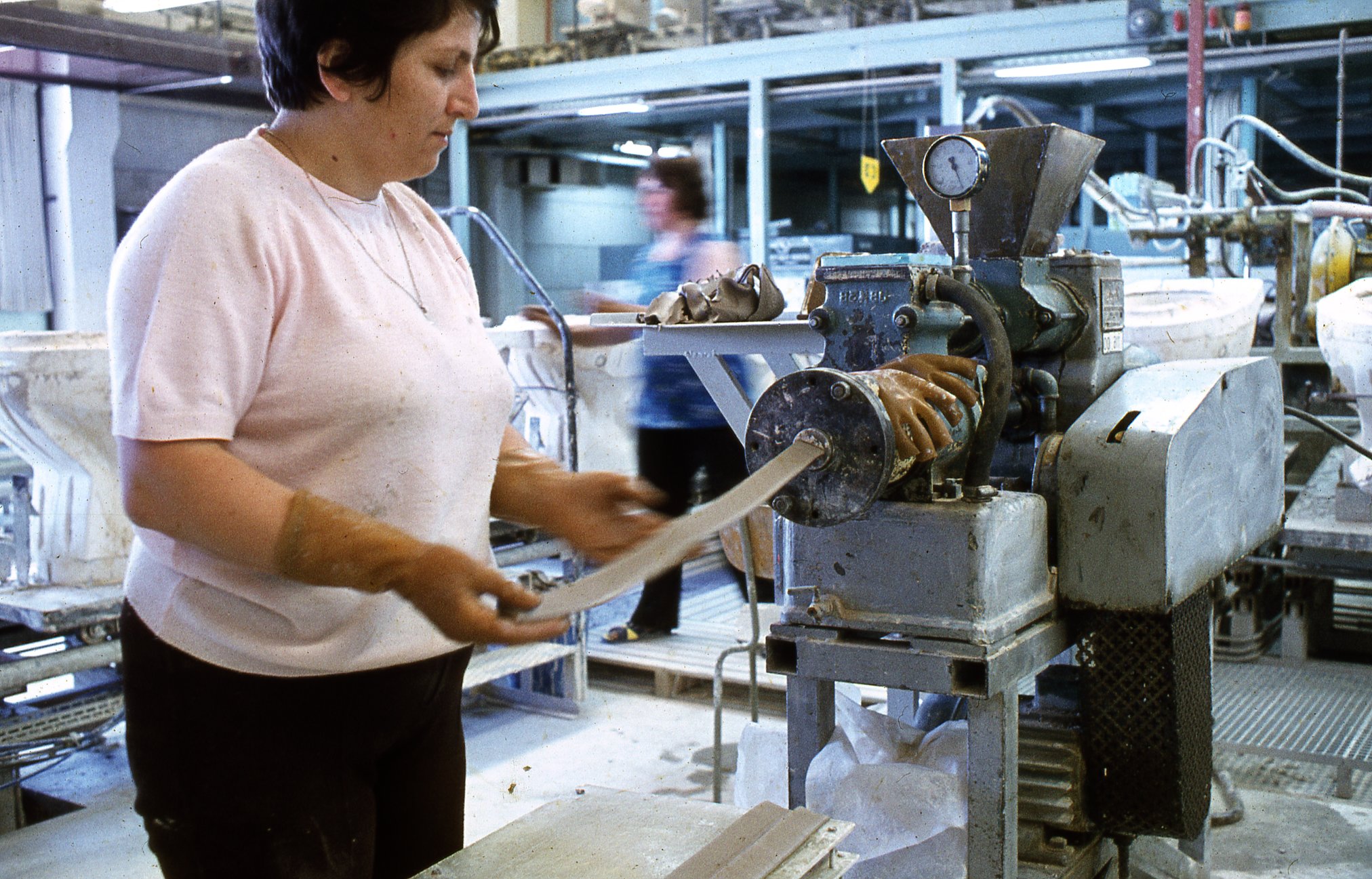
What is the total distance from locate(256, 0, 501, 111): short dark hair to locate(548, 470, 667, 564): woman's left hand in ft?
1.37

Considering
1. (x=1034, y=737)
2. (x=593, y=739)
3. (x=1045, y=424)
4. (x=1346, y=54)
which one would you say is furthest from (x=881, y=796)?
(x=1346, y=54)

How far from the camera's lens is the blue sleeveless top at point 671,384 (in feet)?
11.9

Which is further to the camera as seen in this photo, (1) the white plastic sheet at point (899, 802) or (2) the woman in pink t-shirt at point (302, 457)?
(1) the white plastic sheet at point (899, 802)

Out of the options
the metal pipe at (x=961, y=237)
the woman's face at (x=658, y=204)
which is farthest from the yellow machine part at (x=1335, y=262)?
the metal pipe at (x=961, y=237)

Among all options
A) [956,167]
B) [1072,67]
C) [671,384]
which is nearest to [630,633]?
[671,384]

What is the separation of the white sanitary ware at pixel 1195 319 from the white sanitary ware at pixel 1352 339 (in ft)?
0.59

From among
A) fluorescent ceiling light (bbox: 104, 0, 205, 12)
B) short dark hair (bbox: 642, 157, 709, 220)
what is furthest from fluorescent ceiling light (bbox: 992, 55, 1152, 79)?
fluorescent ceiling light (bbox: 104, 0, 205, 12)

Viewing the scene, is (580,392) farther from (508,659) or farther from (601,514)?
(601,514)

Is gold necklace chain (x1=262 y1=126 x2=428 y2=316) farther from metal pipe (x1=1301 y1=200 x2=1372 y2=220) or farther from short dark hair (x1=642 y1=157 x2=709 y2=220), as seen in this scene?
metal pipe (x1=1301 y1=200 x2=1372 y2=220)

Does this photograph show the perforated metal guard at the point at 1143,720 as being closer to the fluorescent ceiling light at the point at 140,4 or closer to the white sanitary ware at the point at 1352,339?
the white sanitary ware at the point at 1352,339

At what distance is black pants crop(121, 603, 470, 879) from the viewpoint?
1.02 metres

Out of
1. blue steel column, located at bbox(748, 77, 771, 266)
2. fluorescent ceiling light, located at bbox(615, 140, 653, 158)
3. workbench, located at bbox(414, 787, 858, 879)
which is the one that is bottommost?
workbench, located at bbox(414, 787, 858, 879)

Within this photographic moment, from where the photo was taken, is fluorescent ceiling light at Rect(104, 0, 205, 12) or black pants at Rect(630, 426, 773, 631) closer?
black pants at Rect(630, 426, 773, 631)

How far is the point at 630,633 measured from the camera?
395 centimetres
